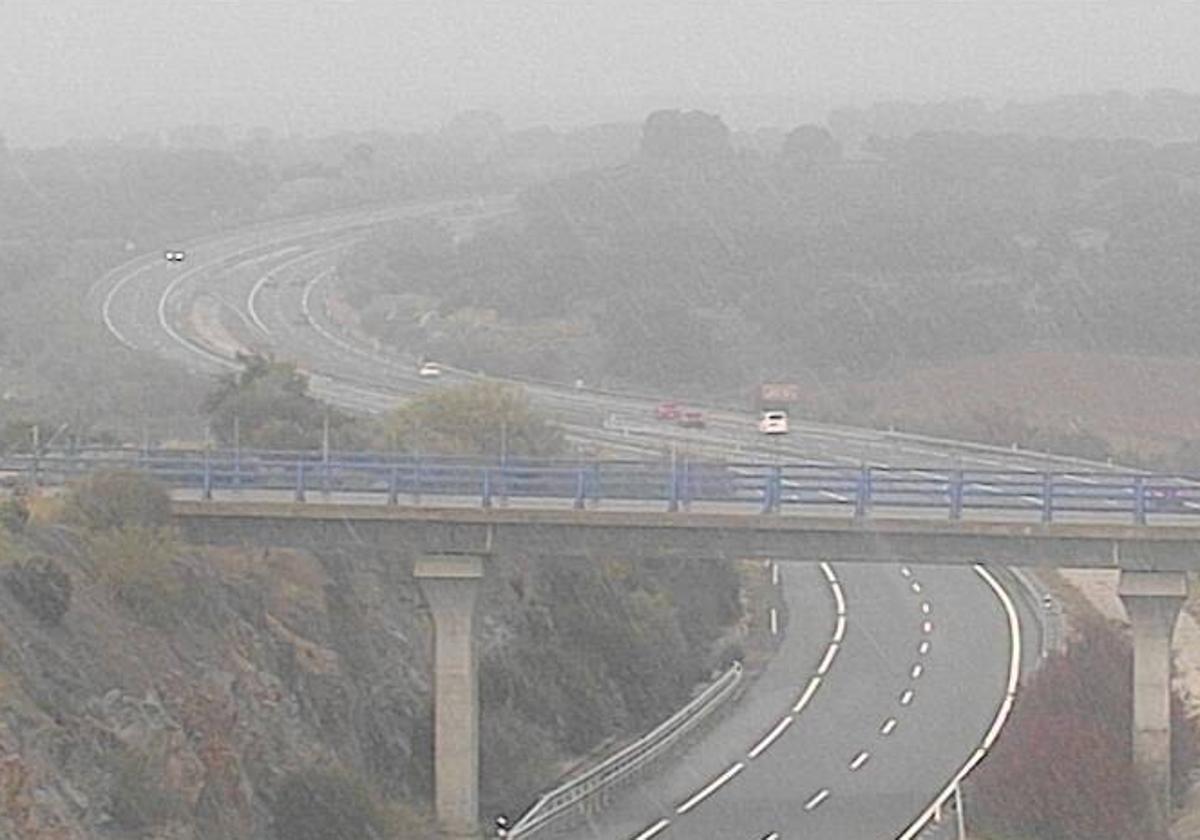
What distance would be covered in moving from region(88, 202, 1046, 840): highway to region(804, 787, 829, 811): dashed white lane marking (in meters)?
0.04

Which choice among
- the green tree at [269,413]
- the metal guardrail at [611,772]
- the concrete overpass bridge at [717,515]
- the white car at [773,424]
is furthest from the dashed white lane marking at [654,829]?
the white car at [773,424]

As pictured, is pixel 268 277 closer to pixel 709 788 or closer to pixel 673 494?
pixel 709 788

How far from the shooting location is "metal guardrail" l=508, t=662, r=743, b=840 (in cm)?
3878

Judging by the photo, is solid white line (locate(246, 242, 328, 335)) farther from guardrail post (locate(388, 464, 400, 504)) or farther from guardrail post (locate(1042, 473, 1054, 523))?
guardrail post (locate(1042, 473, 1054, 523))

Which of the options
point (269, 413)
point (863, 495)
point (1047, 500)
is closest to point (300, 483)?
point (863, 495)

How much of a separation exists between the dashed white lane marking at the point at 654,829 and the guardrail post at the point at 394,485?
20.5 feet

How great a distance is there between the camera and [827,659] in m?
52.9

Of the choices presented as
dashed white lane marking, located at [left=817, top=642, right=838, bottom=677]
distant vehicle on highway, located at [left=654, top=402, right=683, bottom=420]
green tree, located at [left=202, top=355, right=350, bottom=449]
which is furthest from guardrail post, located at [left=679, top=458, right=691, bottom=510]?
distant vehicle on highway, located at [left=654, top=402, right=683, bottom=420]

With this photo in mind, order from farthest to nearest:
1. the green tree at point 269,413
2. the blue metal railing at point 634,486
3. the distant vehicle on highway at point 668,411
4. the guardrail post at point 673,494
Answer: the distant vehicle on highway at point 668,411 → the green tree at point 269,413 → the guardrail post at point 673,494 → the blue metal railing at point 634,486

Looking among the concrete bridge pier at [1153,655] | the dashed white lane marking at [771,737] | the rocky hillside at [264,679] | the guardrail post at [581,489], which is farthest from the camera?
the dashed white lane marking at [771,737]

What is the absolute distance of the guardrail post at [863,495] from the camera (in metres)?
39.0

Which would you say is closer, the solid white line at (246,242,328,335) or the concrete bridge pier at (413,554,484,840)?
the concrete bridge pier at (413,554,484,840)

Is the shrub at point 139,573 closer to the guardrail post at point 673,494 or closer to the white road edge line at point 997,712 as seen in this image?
the guardrail post at point 673,494

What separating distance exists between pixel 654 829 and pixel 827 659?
552 inches
